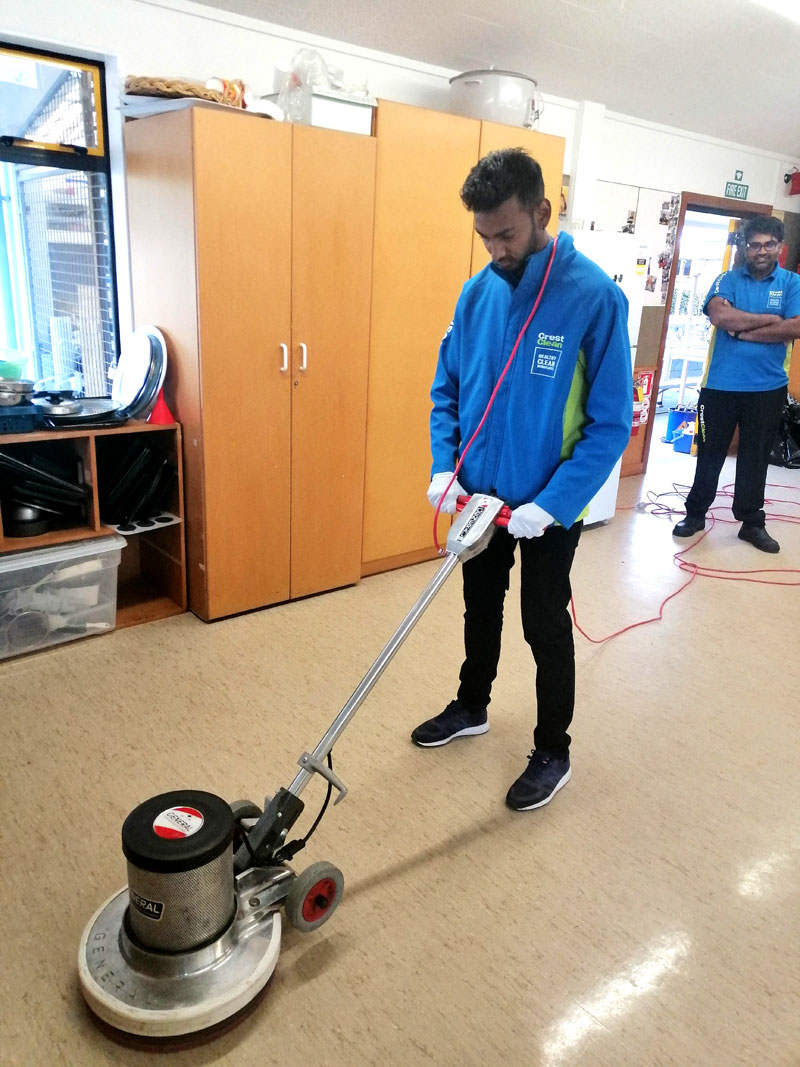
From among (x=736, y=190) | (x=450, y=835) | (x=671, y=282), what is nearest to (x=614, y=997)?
(x=450, y=835)

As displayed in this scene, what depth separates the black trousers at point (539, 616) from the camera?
1.85m

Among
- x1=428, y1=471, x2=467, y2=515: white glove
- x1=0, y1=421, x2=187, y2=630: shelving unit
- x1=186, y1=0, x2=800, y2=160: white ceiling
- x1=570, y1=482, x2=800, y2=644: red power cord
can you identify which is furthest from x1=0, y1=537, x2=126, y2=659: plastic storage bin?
x1=186, y1=0, x2=800, y2=160: white ceiling

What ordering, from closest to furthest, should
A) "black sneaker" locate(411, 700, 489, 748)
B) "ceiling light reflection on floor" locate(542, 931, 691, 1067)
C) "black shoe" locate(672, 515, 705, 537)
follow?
1. "ceiling light reflection on floor" locate(542, 931, 691, 1067)
2. "black sneaker" locate(411, 700, 489, 748)
3. "black shoe" locate(672, 515, 705, 537)

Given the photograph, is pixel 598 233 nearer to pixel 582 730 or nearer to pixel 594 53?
pixel 594 53

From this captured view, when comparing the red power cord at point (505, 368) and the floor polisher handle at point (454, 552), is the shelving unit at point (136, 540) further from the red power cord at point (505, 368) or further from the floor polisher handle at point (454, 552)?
the floor polisher handle at point (454, 552)

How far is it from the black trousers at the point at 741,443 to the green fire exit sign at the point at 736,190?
7.44 ft

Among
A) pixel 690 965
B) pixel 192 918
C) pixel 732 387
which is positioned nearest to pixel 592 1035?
pixel 690 965

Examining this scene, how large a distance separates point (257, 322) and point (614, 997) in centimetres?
224

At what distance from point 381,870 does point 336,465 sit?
1.70 m

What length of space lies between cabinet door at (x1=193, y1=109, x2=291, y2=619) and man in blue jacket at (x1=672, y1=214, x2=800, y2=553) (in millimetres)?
2405

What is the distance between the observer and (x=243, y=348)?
8.84ft

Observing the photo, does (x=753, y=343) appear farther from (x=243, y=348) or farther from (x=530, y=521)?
(x=530, y=521)

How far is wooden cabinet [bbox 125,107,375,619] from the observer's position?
254 centimetres

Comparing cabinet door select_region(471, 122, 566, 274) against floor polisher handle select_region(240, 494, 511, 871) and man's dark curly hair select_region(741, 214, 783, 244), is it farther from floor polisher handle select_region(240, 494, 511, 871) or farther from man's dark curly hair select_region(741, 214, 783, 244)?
floor polisher handle select_region(240, 494, 511, 871)
